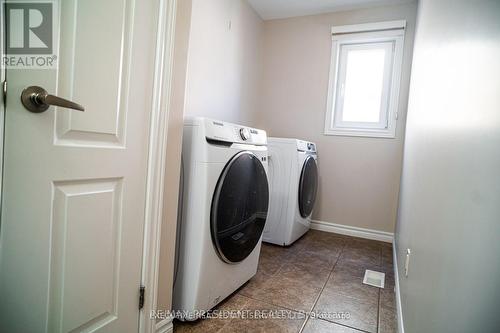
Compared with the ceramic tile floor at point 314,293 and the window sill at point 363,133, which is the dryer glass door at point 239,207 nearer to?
the ceramic tile floor at point 314,293

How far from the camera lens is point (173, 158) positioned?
46.3 inches

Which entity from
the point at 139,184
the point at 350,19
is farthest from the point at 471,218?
the point at 350,19

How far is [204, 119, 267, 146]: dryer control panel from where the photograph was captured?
1267 mm

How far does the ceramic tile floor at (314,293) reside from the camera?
1335 mm

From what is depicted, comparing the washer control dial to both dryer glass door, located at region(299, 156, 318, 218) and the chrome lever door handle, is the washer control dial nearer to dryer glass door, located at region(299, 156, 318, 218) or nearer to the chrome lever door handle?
the chrome lever door handle

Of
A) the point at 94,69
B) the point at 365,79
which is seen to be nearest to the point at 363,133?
the point at 365,79

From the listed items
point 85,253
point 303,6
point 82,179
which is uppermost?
point 303,6

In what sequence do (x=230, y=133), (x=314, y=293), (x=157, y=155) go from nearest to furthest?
(x=157, y=155) < (x=230, y=133) < (x=314, y=293)

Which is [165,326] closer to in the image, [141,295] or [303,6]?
[141,295]

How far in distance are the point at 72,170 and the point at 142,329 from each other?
28.1 inches

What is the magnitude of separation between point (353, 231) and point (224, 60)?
2189 millimetres

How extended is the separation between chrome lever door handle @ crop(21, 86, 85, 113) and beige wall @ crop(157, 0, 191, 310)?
470 millimetres

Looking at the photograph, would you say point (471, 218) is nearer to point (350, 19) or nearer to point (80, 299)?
point (80, 299)

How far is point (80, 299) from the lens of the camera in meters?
0.86
